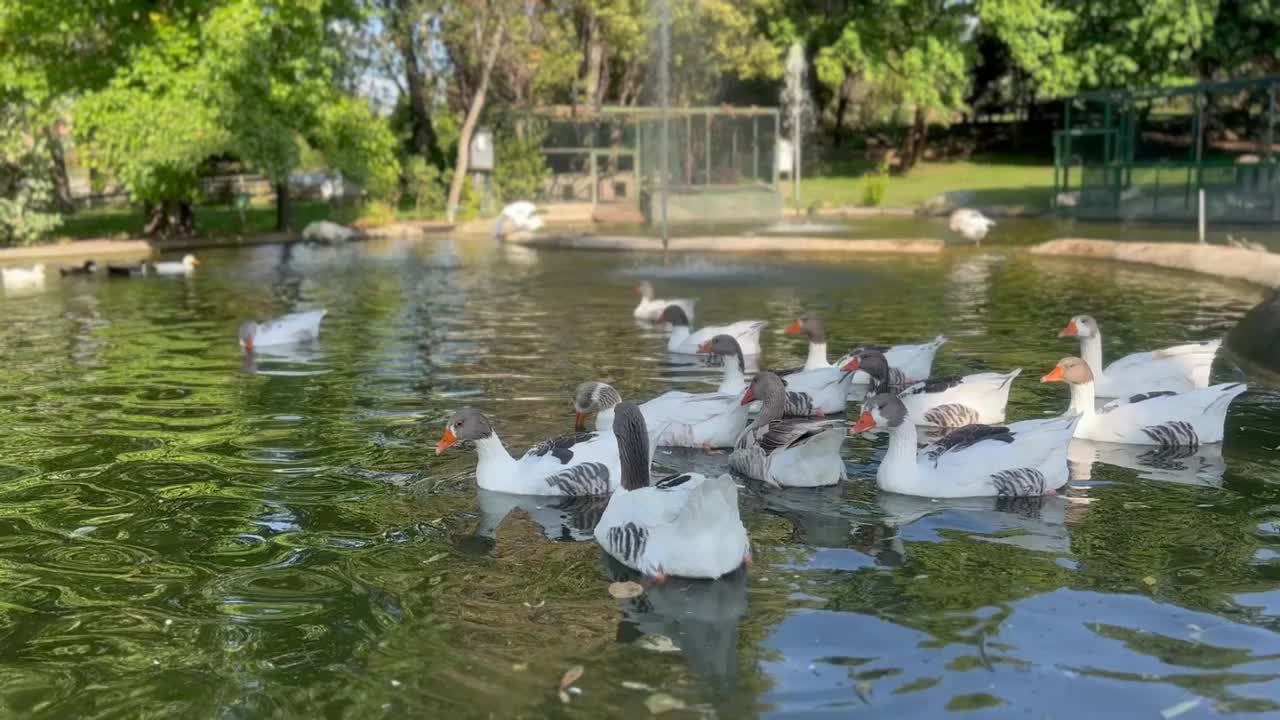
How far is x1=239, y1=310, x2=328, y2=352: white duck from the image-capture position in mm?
15781

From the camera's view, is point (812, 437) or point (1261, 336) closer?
point (812, 437)

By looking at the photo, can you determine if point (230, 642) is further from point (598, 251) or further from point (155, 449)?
point (598, 251)

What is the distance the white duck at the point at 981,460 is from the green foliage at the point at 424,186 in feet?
113

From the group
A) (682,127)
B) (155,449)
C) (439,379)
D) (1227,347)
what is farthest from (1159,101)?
A: (155,449)

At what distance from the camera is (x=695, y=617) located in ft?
21.8

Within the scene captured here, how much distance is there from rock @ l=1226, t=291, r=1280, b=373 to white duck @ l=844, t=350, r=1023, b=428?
4.20 meters

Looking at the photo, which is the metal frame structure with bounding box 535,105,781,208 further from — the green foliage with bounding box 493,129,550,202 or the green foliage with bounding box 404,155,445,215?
the green foliage with bounding box 404,155,445,215

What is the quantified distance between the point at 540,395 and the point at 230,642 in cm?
646

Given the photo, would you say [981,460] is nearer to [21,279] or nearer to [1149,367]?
[1149,367]

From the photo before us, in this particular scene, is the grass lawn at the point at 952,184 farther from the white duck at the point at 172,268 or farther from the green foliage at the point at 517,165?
the white duck at the point at 172,268

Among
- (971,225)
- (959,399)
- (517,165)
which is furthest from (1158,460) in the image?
(517,165)

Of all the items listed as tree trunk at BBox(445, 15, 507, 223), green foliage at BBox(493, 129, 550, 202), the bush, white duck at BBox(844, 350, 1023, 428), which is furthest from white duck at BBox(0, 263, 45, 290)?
the bush

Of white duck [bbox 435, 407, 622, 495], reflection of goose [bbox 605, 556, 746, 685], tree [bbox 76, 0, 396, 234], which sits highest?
tree [bbox 76, 0, 396, 234]

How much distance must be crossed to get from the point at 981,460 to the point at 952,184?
42.9 meters
